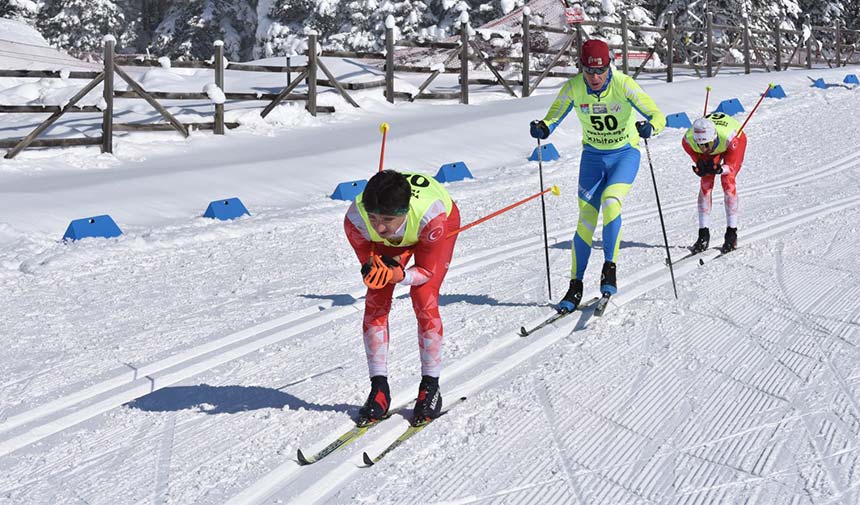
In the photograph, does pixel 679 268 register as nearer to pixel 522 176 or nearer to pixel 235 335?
pixel 235 335

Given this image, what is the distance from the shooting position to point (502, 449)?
425 cm

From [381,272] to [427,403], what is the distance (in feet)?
2.96

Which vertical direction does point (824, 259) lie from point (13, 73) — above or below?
below

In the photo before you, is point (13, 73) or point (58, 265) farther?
point (13, 73)

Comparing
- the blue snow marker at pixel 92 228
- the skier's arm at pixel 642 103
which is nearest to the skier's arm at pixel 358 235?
the skier's arm at pixel 642 103

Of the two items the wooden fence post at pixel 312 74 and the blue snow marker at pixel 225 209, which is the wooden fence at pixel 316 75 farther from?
the blue snow marker at pixel 225 209

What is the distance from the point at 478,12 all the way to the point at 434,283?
86.4 feet

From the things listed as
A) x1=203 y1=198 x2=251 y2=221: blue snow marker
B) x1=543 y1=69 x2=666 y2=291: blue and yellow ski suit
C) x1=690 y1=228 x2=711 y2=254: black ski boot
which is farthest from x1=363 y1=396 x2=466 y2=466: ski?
x1=203 y1=198 x2=251 y2=221: blue snow marker

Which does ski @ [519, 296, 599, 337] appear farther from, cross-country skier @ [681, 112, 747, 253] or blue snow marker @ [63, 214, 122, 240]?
blue snow marker @ [63, 214, 122, 240]

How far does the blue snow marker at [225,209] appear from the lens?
10037 millimetres

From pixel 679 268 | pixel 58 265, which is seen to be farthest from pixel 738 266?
pixel 58 265

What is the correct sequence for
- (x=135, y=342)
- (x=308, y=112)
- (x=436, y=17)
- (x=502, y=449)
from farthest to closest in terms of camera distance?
(x=436, y=17) → (x=308, y=112) → (x=135, y=342) → (x=502, y=449)

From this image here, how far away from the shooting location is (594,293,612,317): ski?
6339mm

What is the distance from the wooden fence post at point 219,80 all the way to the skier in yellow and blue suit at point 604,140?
9184 millimetres
